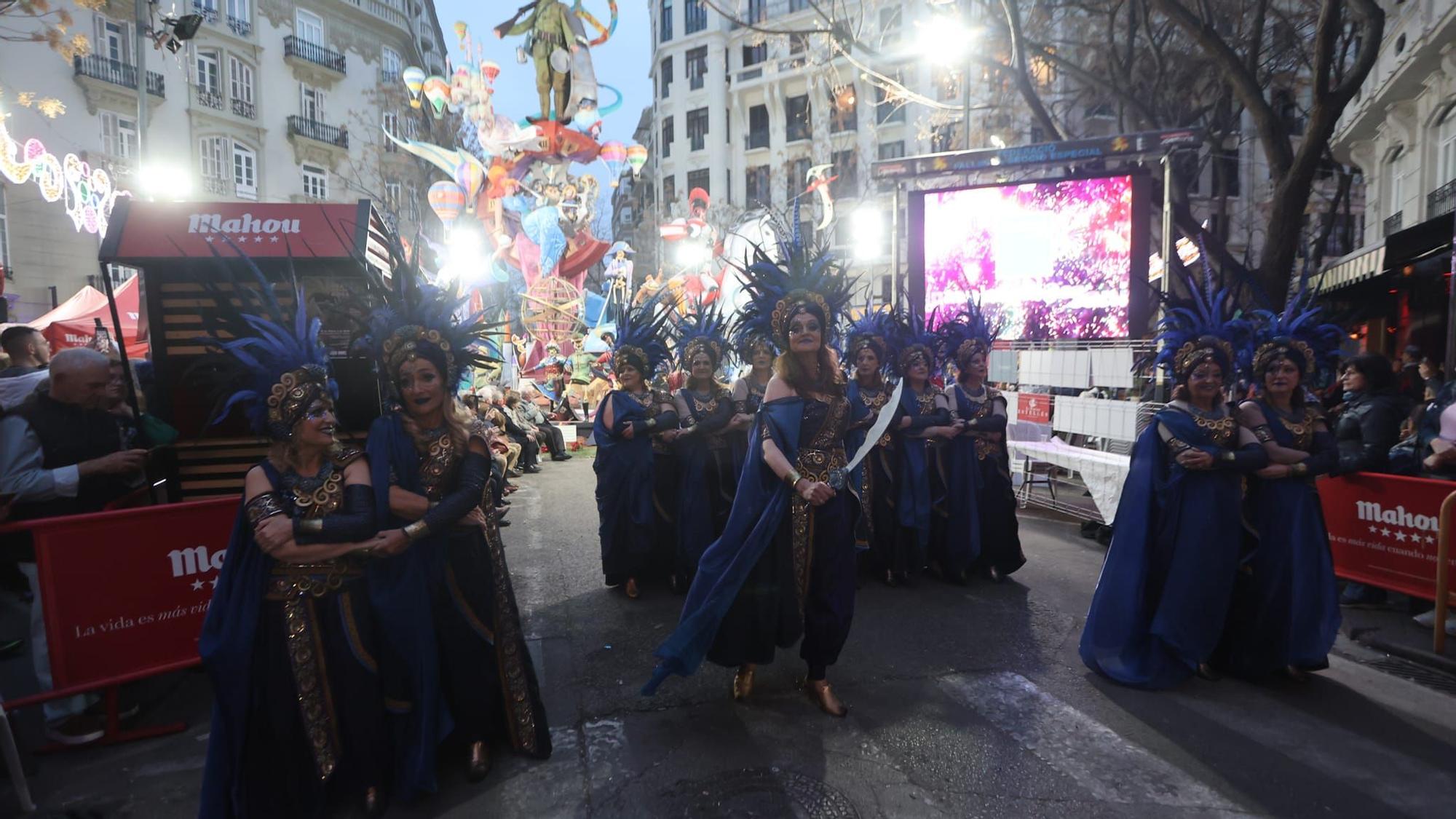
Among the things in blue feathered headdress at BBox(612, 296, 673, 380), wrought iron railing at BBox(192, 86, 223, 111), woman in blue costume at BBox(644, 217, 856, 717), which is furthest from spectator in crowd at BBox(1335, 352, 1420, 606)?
wrought iron railing at BBox(192, 86, 223, 111)

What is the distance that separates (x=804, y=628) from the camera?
3.70 m

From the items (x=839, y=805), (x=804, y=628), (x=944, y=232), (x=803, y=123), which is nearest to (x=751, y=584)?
(x=804, y=628)

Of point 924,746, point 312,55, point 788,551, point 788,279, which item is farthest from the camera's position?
point 312,55

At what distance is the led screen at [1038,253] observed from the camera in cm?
1088

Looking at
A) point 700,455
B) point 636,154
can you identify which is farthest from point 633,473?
point 636,154

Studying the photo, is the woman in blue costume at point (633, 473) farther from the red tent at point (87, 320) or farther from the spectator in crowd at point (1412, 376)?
the spectator in crowd at point (1412, 376)

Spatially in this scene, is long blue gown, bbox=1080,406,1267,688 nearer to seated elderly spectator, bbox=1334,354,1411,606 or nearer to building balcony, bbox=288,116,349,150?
seated elderly spectator, bbox=1334,354,1411,606

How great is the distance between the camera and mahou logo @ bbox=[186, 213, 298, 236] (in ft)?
14.9

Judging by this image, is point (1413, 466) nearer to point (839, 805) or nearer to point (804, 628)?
point (804, 628)

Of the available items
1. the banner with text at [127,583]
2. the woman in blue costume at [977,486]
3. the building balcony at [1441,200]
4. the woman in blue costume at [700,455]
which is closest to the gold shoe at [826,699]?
the woman in blue costume at [700,455]

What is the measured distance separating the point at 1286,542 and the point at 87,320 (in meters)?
15.4

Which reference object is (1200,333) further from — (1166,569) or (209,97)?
(209,97)

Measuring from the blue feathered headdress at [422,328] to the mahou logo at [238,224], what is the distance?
1941mm

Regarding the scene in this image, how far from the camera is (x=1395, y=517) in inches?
190
